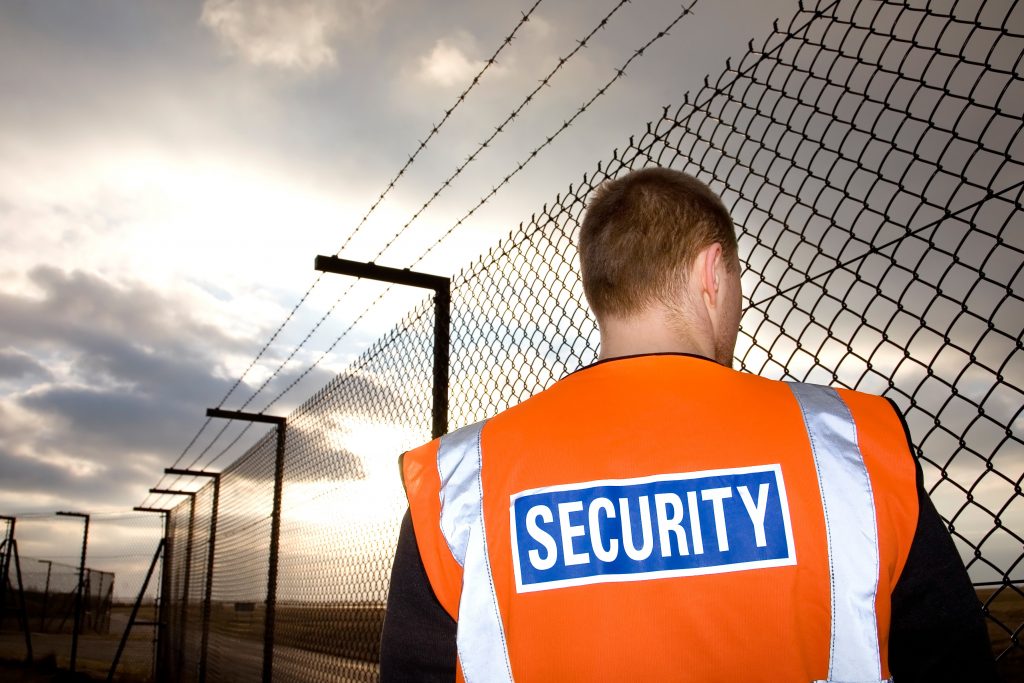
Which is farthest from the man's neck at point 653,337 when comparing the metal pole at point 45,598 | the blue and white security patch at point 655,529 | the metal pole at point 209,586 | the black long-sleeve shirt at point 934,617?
the metal pole at point 45,598

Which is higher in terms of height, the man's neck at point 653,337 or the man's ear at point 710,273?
the man's ear at point 710,273

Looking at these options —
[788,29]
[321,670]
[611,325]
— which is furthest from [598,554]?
[321,670]

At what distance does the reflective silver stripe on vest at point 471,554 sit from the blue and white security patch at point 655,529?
0.20ft

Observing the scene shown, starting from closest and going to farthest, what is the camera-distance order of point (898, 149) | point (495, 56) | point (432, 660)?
point (432, 660), point (898, 149), point (495, 56)

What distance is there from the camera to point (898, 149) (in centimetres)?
192

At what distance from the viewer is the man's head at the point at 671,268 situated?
1435mm

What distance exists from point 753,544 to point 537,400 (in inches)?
18.1

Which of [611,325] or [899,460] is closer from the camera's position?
[899,460]

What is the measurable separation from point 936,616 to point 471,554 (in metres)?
0.74

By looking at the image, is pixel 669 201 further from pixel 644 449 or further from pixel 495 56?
pixel 495 56

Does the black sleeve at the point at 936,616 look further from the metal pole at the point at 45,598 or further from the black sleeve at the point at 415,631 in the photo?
the metal pole at the point at 45,598

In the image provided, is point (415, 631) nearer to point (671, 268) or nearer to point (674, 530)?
point (674, 530)

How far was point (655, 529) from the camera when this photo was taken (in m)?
1.20

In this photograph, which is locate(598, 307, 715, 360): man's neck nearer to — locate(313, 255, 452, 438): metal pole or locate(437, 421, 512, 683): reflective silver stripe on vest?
locate(437, 421, 512, 683): reflective silver stripe on vest
